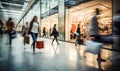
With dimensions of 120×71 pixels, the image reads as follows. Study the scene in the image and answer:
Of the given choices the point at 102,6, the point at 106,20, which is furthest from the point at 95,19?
the point at 102,6

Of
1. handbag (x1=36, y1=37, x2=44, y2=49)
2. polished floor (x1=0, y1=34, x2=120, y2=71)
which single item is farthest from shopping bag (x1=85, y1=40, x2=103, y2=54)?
handbag (x1=36, y1=37, x2=44, y2=49)

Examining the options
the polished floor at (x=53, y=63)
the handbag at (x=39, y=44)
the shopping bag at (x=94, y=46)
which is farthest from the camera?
the handbag at (x=39, y=44)

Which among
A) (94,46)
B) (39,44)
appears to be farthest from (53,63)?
(39,44)

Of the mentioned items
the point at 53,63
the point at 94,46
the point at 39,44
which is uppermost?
the point at 94,46

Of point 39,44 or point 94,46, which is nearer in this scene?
point 94,46

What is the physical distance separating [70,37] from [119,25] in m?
7.79

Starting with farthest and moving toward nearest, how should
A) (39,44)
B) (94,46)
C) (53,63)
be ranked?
(39,44), (94,46), (53,63)

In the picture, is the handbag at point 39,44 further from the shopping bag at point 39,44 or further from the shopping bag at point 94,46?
the shopping bag at point 94,46

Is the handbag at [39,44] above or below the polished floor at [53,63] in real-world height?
above

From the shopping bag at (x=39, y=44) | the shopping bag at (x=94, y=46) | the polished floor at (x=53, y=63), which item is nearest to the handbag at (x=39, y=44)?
the shopping bag at (x=39, y=44)

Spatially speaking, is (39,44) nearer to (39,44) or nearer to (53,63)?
(39,44)

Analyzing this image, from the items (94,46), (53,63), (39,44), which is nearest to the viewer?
(53,63)

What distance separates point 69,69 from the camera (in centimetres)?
363

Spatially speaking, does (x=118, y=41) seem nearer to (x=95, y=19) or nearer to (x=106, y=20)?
(x=95, y=19)
